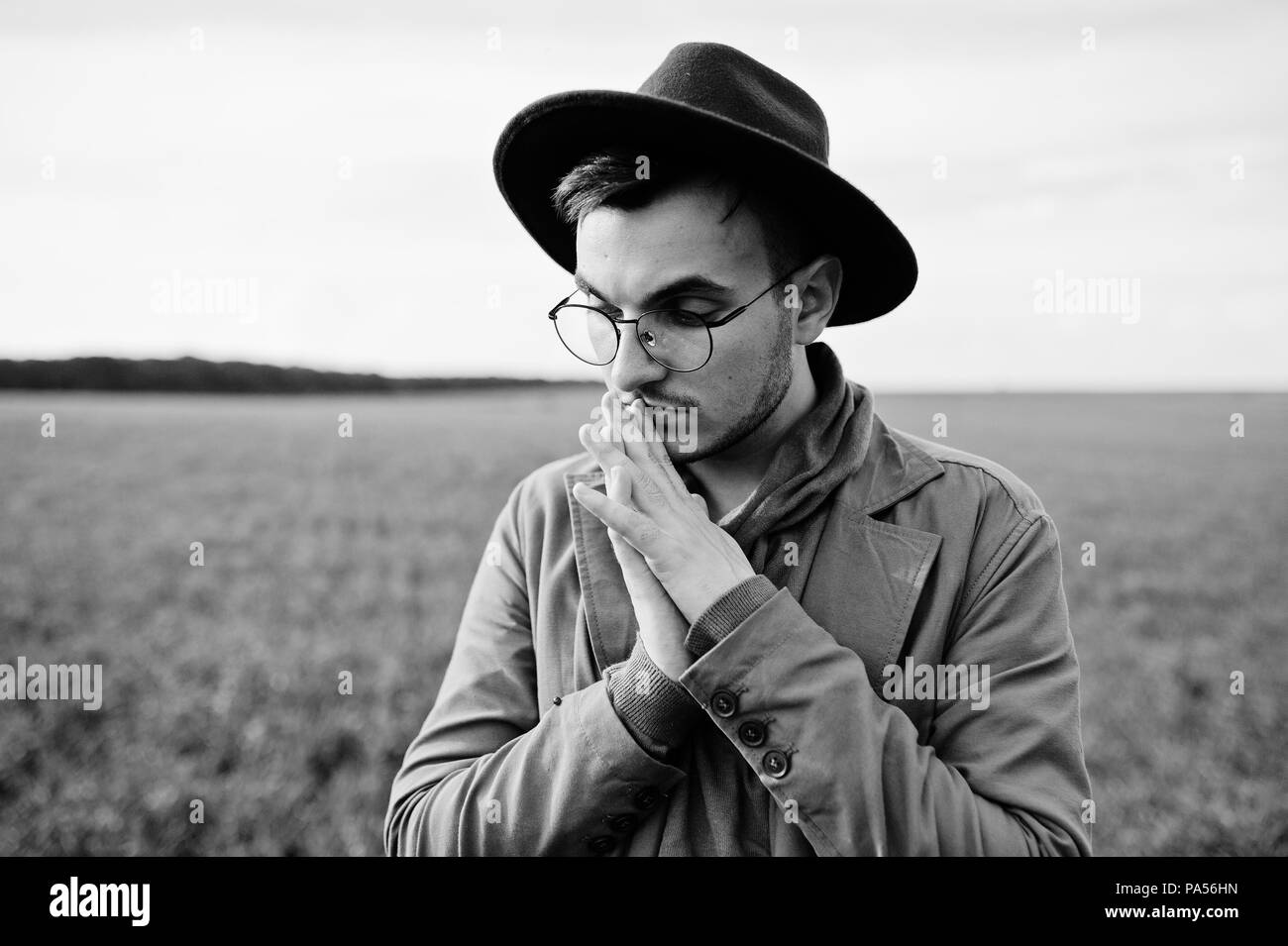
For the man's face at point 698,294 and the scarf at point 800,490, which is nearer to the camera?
the man's face at point 698,294

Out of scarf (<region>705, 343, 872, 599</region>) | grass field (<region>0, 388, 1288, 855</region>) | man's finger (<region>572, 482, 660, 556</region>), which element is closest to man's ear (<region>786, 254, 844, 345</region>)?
scarf (<region>705, 343, 872, 599</region>)

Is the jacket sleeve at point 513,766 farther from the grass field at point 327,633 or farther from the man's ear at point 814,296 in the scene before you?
the grass field at point 327,633

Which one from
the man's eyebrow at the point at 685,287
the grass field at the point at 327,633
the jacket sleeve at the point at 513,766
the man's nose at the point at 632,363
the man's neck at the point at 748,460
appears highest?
the man's eyebrow at the point at 685,287

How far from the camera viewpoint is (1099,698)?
845cm

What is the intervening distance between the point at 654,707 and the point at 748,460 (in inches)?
30.9

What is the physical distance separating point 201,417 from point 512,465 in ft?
62.5

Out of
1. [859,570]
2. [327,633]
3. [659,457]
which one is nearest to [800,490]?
[859,570]

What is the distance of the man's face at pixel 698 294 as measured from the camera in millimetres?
2273

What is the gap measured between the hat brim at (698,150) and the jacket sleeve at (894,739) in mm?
1003

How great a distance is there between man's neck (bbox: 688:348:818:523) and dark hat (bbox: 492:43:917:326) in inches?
13.5

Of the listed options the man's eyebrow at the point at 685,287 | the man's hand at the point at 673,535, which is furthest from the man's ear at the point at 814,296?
the man's hand at the point at 673,535

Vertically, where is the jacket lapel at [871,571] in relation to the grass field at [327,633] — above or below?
above

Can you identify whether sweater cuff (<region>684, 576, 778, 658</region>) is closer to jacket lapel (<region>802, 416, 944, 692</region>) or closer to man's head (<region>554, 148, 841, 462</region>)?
jacket lapel (<region>802, 416, 944, 692</region>)
